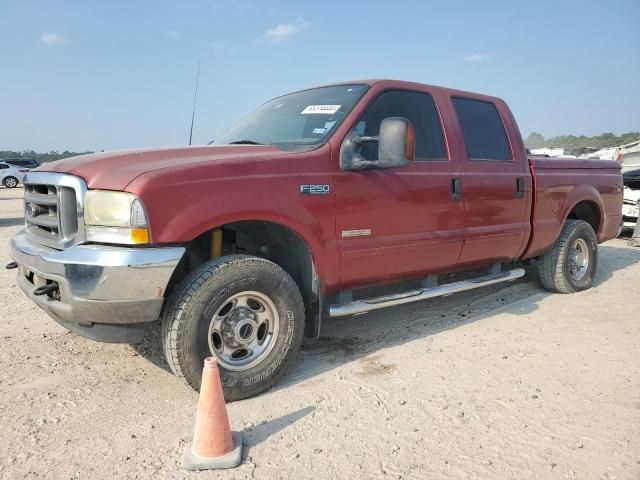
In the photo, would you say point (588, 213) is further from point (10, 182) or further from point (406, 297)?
point (10, 182)

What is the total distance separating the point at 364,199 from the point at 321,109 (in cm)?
79

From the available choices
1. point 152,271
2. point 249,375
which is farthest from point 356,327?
point 152,271

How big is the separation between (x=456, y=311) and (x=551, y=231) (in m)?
1.36

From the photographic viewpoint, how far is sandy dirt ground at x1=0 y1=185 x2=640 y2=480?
2.41 m

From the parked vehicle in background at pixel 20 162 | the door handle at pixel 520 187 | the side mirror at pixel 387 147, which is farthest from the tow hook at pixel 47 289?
the parked vehicle in background at pixel 20 162

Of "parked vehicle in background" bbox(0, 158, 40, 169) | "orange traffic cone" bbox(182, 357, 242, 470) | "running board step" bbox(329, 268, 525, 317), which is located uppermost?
"parked vehicle in background" bbox(0, 158, 40, 169)

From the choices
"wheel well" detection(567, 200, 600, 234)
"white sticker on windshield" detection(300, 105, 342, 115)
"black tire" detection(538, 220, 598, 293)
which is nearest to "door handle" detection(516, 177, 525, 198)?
"black tire" detection(538, 220, 598, 293)

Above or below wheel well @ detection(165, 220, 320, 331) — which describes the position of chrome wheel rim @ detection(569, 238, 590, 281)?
below

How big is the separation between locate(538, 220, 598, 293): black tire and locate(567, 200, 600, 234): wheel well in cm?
21

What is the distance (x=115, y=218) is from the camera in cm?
265

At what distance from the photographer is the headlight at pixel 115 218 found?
2.62m

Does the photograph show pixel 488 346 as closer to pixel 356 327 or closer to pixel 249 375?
pixel 356 327

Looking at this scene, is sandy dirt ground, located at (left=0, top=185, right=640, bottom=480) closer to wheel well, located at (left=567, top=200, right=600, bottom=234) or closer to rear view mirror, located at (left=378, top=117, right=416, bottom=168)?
rear view mirror, located at (left=378, top=117, right=416, bottom=168)

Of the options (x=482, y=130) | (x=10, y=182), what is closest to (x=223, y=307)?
(x=482, y=130)
